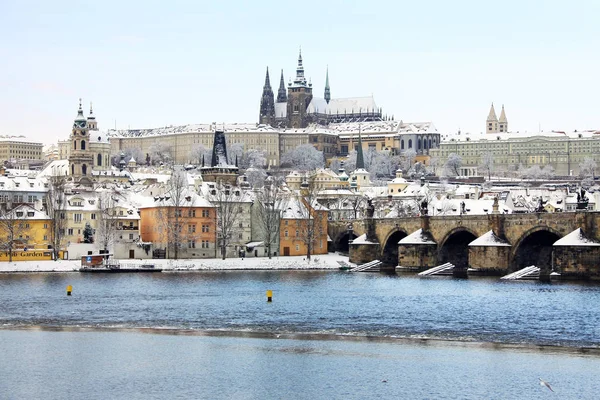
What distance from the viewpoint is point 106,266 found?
8788 cm

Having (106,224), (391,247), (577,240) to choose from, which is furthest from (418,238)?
(106,224)

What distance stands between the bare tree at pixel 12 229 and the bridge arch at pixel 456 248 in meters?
32.1

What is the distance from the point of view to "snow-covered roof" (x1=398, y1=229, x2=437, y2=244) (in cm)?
8550

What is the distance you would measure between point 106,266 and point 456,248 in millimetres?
24670

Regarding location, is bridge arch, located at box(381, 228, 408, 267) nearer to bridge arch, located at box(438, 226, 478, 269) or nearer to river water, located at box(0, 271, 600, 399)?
bridge arch, located at box(438, 226, 478, 269)

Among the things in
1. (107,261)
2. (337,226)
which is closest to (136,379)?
(107,261)

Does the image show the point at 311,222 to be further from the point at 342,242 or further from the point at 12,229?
the point at 12,229

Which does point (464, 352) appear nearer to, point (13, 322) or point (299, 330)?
point (299, 330)

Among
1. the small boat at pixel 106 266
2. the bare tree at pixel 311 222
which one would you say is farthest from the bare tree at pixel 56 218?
the bare tree at pixel 311 222

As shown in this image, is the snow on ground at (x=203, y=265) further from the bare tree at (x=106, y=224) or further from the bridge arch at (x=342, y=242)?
the bridge arch at (x=342, y=242)

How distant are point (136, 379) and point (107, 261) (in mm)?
53217

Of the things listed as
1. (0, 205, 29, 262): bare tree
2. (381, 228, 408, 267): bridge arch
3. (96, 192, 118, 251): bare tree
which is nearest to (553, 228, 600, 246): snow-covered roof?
(381, 228, 408, 267): bridge arch

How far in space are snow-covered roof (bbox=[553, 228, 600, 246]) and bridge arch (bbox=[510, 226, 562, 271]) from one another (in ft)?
18.3

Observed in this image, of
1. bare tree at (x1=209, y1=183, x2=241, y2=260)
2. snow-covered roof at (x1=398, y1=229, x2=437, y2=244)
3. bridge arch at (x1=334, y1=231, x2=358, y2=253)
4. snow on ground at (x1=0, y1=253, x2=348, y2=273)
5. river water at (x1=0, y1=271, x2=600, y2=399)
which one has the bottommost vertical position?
river water at (x1=0, y1=271, x2=600, y2=399)
